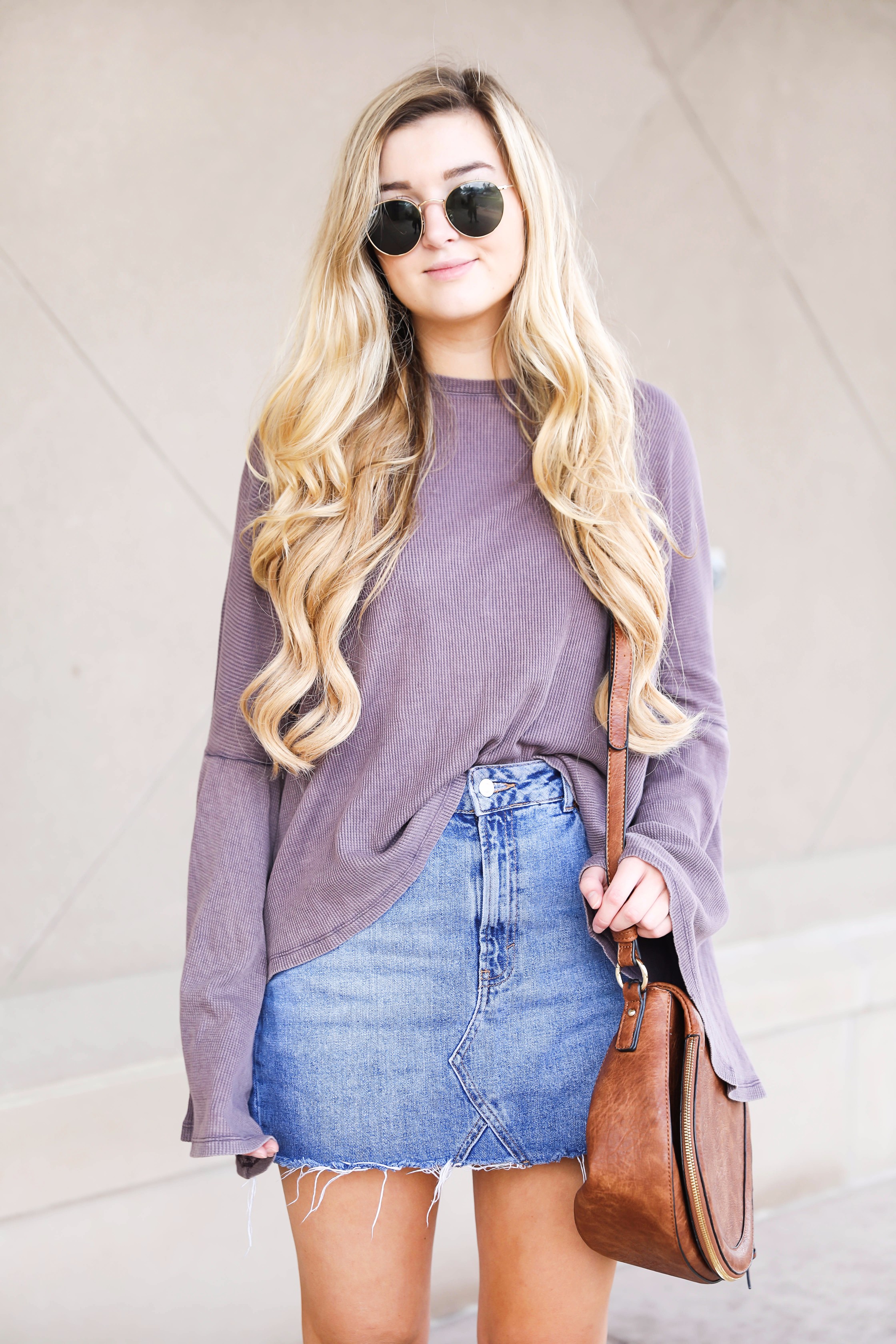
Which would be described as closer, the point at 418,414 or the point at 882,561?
the point at 418,414

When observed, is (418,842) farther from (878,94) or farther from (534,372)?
(878,94)

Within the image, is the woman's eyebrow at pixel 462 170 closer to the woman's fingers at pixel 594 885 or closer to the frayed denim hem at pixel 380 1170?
the woman's fingers at pixel 594 885

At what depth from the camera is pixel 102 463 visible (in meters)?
2.15

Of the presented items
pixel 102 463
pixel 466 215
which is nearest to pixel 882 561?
pixel 102 463

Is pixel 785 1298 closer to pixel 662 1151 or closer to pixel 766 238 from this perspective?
pixel 662 1151

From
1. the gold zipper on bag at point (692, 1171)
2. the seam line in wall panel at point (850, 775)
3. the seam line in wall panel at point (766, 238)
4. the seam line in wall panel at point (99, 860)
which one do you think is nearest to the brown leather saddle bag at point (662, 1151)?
the gold zipper on bag at point (692, 1171)

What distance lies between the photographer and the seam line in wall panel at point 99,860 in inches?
83.9

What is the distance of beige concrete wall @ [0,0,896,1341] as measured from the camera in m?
1.83

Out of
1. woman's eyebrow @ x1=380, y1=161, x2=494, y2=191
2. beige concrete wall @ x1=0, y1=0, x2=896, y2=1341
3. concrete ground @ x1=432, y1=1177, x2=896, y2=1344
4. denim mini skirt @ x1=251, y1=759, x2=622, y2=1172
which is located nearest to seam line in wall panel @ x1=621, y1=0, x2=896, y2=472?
beige concrete wall @ x1=0, y1=0, x2=896, y2=1341

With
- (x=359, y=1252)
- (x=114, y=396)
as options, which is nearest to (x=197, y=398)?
(x=114, y=396)

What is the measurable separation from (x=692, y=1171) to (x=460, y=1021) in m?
0.25

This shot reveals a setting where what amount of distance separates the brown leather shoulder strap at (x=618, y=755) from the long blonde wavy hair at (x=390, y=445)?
23 mm

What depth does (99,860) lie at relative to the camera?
2193 millimetres

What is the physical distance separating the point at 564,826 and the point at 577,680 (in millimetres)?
148
